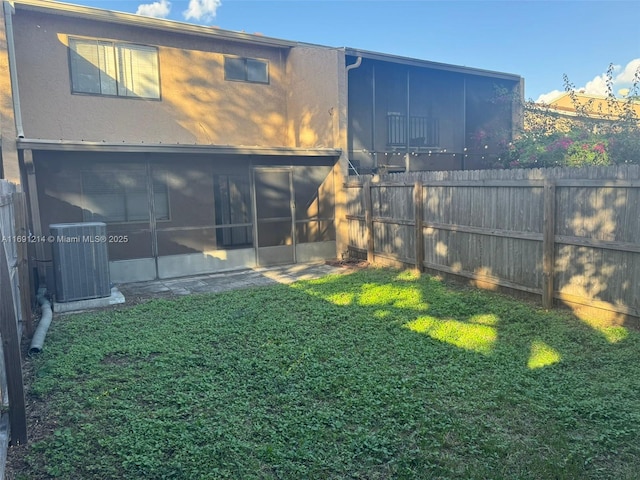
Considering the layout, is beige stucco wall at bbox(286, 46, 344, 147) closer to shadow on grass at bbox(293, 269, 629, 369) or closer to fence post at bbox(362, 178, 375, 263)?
fence post at bbox(362, 178, 375, 263)

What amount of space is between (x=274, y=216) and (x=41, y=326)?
5.79m

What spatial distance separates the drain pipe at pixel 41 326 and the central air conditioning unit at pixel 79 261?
0.95ft

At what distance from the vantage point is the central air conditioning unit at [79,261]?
7.14 m

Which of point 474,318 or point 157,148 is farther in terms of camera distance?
point 157,148

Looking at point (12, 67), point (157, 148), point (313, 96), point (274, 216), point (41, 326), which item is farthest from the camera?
point (313, 96)

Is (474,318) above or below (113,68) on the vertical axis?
below

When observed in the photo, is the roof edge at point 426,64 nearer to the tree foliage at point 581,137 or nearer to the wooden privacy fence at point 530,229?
the tree foliage at point 581,137

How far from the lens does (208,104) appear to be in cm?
1127

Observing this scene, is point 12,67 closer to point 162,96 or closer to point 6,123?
point 6,123

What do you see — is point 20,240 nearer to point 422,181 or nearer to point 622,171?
point 422,181

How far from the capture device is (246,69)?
38.4 feet

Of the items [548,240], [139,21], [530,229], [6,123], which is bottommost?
[548,240]

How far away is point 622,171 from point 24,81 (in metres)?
10.6

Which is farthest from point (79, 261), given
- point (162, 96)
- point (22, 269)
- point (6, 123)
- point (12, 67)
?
point (162, 96)
